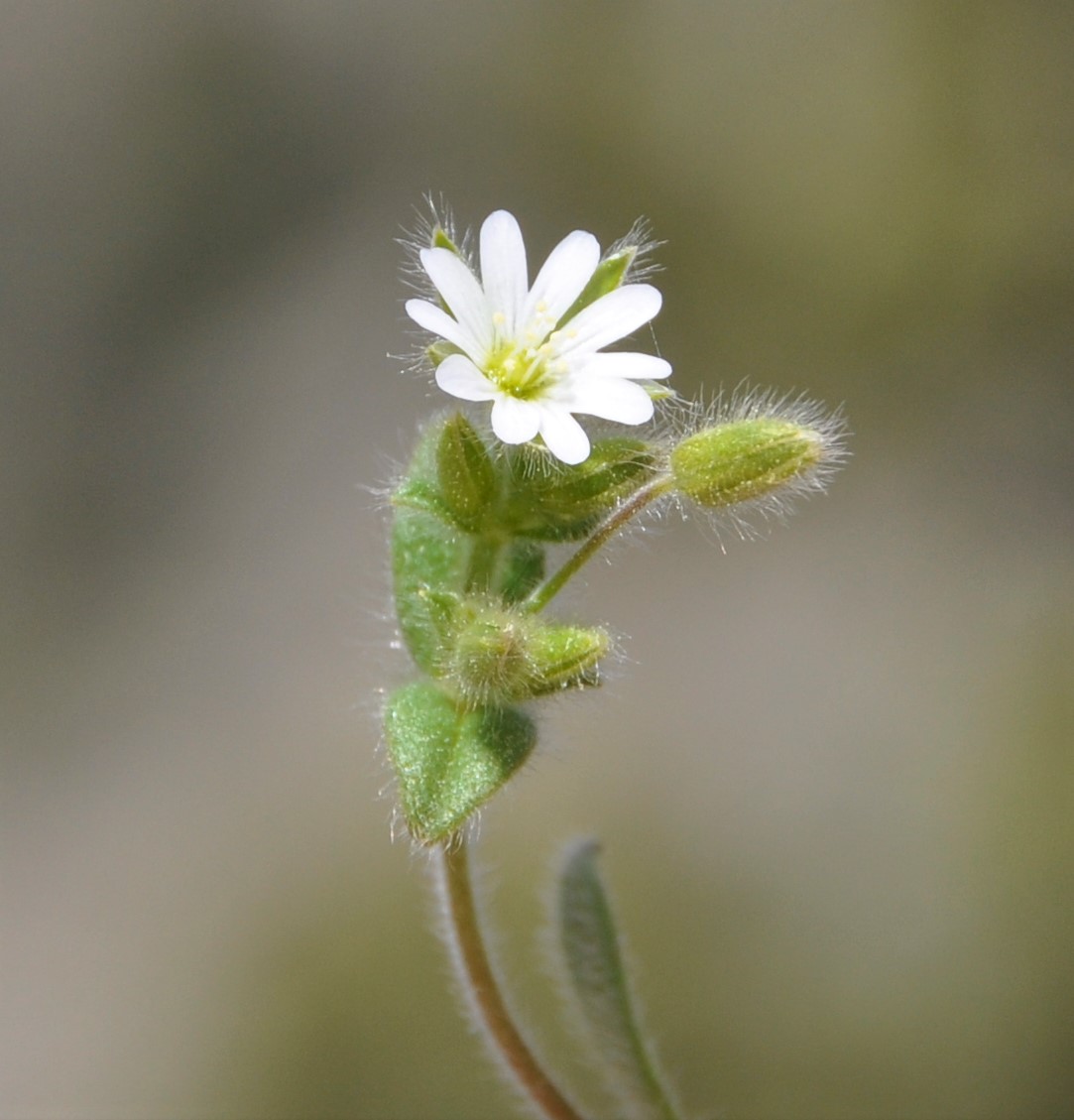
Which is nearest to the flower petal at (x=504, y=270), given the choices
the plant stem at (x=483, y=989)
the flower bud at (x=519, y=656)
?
the flower bud at (x=519, y=656)

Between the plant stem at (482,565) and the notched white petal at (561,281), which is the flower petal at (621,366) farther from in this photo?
the plant stem at (482,565)

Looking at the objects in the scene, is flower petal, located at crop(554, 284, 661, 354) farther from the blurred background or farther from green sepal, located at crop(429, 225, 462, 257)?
the blurred background

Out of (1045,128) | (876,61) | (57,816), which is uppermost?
(876,61)

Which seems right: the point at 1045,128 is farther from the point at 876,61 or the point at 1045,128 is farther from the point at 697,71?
the point at 697,71

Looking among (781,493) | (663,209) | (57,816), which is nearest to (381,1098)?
(57,816)

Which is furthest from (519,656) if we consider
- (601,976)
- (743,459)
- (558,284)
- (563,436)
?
(601,976)

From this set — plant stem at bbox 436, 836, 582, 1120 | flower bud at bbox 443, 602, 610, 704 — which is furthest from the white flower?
plant stem at bbox 436, 836, 582, 1120
